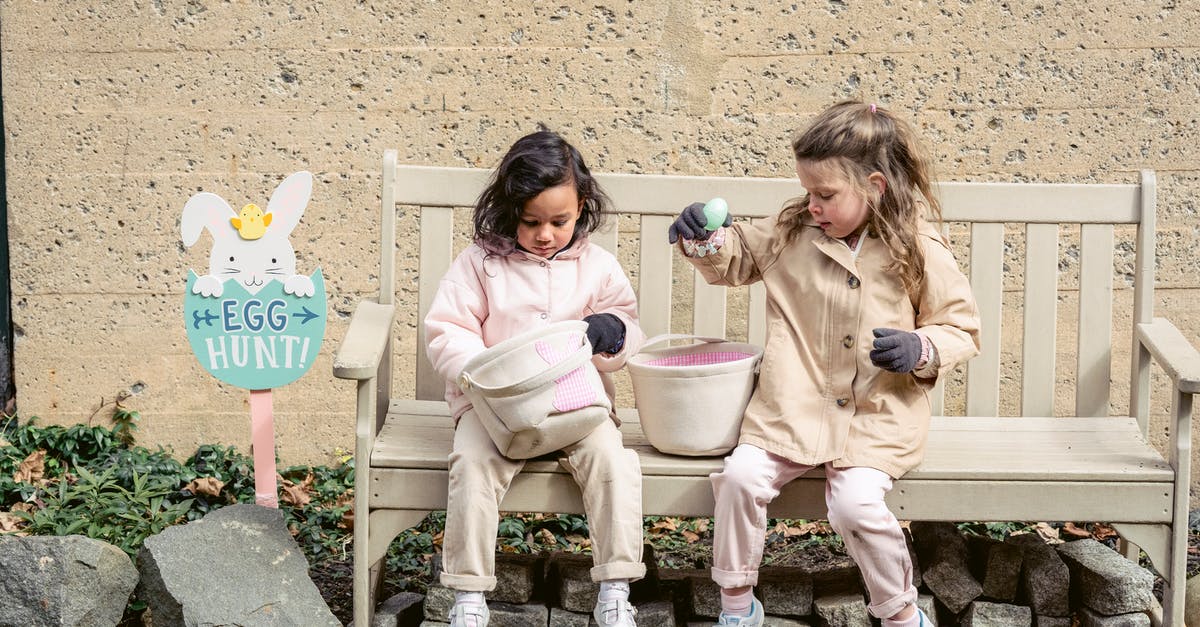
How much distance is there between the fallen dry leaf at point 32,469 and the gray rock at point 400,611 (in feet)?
5.17

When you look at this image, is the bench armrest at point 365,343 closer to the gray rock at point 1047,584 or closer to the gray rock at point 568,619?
the gray rock at point 568,619

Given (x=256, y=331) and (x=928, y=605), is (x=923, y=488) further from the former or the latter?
(x=256, y=331)

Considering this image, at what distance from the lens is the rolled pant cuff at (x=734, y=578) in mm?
2875

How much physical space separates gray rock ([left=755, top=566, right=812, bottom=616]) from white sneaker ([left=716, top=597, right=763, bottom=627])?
0.18 metres

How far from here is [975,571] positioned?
325 cm

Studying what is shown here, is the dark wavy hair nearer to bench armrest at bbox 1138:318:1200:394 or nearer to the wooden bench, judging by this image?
the wooden bench

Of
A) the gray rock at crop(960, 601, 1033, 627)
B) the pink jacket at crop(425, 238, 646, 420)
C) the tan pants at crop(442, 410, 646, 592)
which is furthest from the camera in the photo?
the gray rock at crop(960, 601, 1033, 627)

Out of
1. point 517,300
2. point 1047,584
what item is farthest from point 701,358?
point 1047,584

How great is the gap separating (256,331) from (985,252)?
78.1 inches

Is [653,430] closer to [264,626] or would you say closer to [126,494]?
[264,626]

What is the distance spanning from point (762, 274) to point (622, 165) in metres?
1.17

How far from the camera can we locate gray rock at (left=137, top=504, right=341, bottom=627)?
297cm

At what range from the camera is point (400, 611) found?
10.4ft

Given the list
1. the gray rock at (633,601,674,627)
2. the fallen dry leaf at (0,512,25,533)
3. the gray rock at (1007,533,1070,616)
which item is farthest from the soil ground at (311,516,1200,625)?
the fallen dry leaf at (0,512,25,533)
